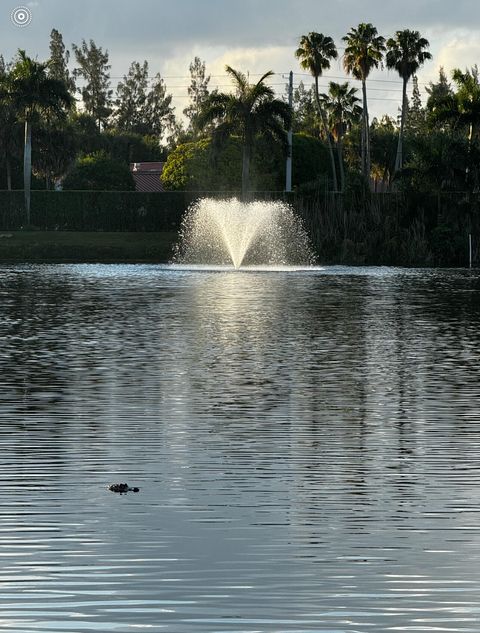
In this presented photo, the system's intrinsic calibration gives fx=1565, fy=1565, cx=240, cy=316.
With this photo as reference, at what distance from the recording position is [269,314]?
36031 millimetres

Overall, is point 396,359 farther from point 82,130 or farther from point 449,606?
point 82,130

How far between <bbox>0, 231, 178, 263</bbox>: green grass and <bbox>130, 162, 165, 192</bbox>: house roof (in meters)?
37.6

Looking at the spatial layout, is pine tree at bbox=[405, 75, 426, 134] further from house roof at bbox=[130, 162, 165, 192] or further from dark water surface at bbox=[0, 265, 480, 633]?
dark water surface at bbox=[0, 265, 480, 633]

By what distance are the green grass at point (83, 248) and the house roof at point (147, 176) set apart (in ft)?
123

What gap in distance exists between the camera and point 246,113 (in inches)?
3538

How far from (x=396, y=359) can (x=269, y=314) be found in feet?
38.4

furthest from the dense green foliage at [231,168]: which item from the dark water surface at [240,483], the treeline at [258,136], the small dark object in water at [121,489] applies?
the small dark object in water at [121,489]

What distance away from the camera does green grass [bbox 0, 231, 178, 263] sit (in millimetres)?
85000

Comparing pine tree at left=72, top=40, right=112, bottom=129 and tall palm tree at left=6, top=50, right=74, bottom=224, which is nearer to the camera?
tall palm tree at left=6, top=50, right=74, bottom=224

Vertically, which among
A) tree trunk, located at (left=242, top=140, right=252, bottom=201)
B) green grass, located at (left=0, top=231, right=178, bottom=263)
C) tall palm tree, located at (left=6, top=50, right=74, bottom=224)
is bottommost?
green grass, located at (left=0, top=231, right=178, bottom=263)

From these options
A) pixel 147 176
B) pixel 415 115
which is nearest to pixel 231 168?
pixel 147 176

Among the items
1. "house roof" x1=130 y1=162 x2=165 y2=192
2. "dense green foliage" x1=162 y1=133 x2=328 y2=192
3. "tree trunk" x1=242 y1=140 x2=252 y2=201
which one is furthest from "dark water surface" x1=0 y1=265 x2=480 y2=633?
"house roof" x1=130 y1=162 x2=165 y2=192

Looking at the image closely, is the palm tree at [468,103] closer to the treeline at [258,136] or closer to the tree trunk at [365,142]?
the treeline at [258,136]

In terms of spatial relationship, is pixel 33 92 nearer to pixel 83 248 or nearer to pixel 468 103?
pixel 83 248
